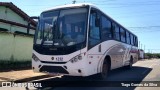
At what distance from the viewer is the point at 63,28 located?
34.3 ft

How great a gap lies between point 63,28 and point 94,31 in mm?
1418

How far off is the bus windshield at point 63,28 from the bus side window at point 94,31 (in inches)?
17.1

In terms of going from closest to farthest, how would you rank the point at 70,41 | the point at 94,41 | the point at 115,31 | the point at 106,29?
the point at 70,41 < the point at 94,41 < the point at 106,29 < the point at 115,31

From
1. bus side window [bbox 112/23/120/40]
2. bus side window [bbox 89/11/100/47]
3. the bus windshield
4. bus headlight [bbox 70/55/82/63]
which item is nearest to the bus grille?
bus headlight [bbox 70/55/82/63]

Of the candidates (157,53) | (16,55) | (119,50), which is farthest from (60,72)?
(157,53)

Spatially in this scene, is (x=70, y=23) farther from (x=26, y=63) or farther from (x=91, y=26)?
(x=26, y=63)

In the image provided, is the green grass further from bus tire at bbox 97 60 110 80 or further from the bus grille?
bus tire at bbox 97 60 110 80

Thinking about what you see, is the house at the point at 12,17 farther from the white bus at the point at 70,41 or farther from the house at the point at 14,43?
the white bus at the point at 70,41

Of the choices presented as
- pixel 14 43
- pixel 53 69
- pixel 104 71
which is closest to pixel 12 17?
pixel 14 43

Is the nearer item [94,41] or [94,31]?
[94,41]

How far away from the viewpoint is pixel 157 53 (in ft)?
426

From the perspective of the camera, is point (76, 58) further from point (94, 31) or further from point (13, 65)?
point (13, 65)

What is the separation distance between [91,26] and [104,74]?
3.02 meters

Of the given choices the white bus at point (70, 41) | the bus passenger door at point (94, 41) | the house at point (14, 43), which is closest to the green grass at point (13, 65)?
the house at point (14, 43)
